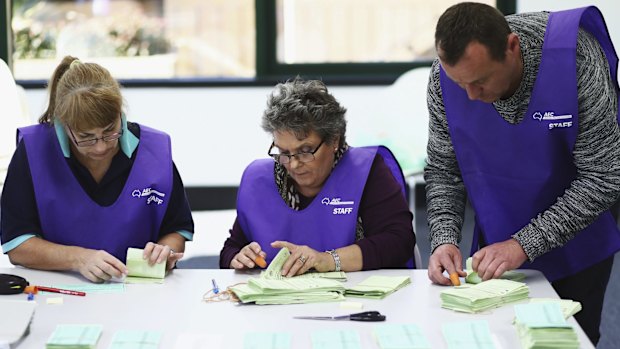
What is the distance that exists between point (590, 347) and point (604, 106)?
0.72 m

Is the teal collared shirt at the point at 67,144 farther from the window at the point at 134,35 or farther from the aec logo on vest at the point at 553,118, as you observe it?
the window at the point at 134,35

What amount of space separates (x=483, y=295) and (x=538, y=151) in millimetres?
480

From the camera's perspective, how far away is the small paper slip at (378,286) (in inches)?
94.3

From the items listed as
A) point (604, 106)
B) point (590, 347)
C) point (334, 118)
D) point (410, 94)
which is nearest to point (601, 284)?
point (604, 106)

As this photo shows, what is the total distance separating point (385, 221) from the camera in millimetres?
2789

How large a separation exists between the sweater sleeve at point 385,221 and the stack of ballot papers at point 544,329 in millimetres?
649

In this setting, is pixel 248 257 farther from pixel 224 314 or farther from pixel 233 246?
pixel 224 314

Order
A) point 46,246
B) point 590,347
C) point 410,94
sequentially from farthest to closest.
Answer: point 410,94 → point 46,246 → point 590,347

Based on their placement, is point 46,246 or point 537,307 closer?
point 537,307

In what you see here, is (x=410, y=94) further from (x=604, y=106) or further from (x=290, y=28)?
(x=604, y=106)

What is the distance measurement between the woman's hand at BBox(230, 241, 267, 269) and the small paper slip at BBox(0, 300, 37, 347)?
0.60 m

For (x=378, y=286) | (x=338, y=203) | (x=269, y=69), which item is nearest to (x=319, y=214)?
(x=338, y=203)

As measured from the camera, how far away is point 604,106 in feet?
7.99

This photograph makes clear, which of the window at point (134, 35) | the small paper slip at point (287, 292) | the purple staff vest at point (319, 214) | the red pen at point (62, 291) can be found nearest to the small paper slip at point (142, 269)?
the red pen at point (62, 291)
